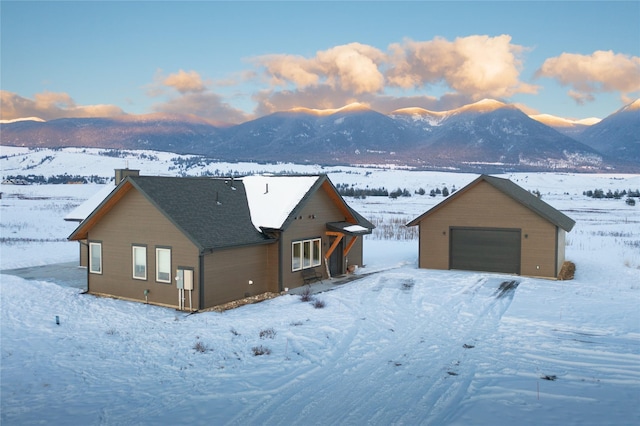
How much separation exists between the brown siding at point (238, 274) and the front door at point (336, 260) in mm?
4363

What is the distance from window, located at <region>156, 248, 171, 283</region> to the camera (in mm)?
18125

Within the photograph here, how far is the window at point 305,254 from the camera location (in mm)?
21359

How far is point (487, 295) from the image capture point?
19625mm

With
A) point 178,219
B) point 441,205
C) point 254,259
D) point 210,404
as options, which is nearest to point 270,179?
point 254,259

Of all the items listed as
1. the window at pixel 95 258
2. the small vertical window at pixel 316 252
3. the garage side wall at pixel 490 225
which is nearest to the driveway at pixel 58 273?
the window at pixel 95 258

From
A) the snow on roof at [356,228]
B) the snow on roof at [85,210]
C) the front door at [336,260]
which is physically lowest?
the front door at [336,260]

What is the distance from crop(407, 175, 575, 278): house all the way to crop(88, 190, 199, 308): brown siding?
1221 centimetres

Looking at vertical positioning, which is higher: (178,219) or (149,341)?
(178,219)

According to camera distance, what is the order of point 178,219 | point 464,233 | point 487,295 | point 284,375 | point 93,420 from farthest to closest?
point 464,233 < point 487,295 < point 178,219 < point 284,375 < point 93,420

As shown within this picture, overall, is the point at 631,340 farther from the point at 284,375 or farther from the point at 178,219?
the point at 178,219

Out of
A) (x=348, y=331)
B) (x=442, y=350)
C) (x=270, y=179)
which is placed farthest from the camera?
(x=270, y=179)

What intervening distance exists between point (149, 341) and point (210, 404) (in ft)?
15.5

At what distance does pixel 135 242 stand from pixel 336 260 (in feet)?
30.2

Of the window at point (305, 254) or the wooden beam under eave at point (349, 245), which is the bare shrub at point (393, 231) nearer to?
the wooden beam under eave at point (349, 245)
